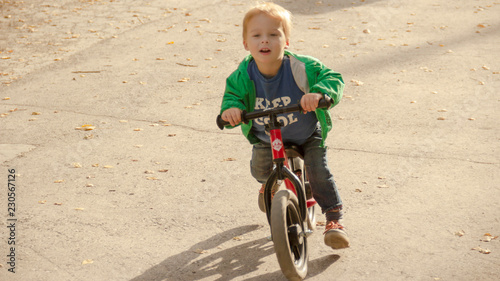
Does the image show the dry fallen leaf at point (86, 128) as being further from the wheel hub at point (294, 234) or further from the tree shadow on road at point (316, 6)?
the tree shadow on road at point (316, 6)

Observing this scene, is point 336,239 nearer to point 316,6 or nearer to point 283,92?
point 283,92

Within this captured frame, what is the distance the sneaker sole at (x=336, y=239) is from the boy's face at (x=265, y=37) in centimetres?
110

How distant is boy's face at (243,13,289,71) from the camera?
366 centimetres

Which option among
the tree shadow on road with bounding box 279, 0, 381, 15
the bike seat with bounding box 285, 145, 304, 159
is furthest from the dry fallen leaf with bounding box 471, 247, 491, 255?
the tree shadow on road with bounding box 279, 0, 381, 15

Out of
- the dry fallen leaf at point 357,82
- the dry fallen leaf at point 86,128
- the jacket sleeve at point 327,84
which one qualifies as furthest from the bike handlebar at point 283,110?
the dry fallen leaf at point 357,82

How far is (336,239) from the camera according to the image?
3.94 metres

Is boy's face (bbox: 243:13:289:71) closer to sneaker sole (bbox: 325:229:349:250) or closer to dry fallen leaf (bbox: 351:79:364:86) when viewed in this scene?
sneaker sole (bbox: 325:229:349:250)

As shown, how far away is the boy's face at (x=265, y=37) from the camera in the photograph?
3.66 metres

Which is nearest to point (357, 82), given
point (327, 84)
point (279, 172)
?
point (327, 84)

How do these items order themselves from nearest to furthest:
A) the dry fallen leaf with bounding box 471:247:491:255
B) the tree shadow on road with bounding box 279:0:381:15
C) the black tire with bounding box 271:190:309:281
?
the black tire with bounding box 271:190:309:281, the dry fallen leaf with bounding box 471:247:491:255, the tree shadow on road with bounding box 279:0:381:15

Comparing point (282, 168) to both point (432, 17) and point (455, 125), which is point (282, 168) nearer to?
point (455, 125)

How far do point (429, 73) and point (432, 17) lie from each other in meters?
3.15

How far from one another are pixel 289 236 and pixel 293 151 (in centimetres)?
56

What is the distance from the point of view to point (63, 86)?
8086mm
